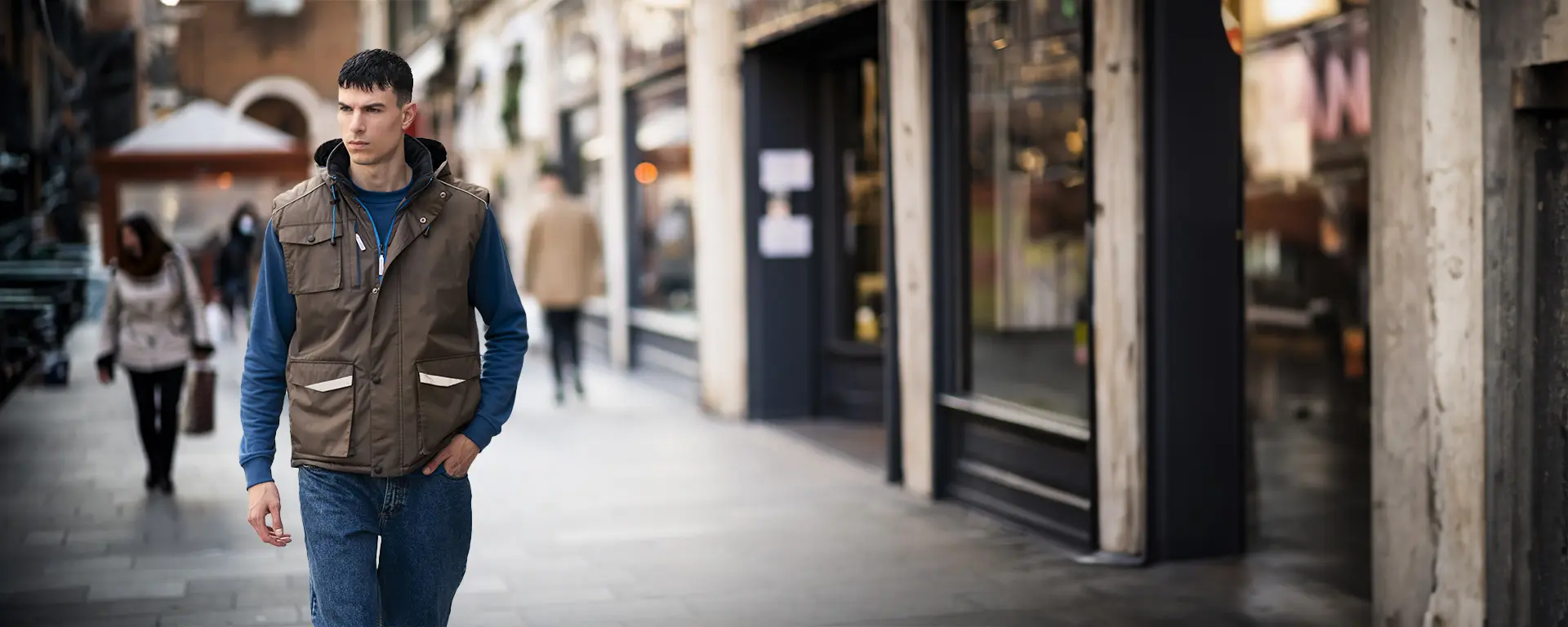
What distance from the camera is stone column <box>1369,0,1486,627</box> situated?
16.8 feet

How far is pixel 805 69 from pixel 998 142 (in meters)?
3.65

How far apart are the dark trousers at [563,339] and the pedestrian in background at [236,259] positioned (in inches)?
331

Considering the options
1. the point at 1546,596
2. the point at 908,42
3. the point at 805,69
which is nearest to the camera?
the point at 1546,596

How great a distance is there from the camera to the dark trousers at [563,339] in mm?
13867

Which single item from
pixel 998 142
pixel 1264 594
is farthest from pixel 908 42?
pixel 1264 594

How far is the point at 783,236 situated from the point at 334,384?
29.0 ft

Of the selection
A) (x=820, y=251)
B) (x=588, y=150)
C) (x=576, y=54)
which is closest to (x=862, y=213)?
(x=820, y=251)

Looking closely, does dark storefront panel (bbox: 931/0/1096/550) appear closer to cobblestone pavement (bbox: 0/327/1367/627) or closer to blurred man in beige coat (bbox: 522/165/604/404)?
cobblestone pavement (bbox: 0/327/1367/627)

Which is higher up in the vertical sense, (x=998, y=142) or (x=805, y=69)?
(x=805, y=69)

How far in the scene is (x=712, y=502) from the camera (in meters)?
8.78

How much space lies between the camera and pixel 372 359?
3.52 meters

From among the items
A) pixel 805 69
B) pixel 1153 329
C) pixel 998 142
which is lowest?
pixel 1153 329

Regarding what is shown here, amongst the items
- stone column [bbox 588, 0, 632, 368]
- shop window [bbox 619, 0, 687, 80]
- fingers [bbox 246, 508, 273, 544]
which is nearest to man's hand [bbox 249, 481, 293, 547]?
fingers [bbox 246, 508, 273, 544]

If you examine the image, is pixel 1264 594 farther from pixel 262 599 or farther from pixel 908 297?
pixel 262 599
